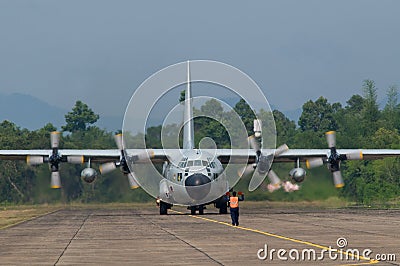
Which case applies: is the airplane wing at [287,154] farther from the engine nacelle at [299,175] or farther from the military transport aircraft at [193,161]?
the engine nacelle at [299,175]

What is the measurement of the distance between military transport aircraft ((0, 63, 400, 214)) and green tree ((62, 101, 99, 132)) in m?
67.0

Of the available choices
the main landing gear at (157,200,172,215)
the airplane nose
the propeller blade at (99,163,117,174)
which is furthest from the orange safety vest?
the propeller blade at (99,163,117,174)

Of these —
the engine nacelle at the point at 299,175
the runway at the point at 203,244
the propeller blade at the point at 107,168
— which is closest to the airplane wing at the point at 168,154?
the propeller blade at the point at 107,168

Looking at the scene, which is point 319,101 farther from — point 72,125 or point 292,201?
point 292,201

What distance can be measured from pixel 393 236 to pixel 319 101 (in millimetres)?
99433

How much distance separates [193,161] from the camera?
133 feet

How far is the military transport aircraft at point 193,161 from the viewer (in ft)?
132

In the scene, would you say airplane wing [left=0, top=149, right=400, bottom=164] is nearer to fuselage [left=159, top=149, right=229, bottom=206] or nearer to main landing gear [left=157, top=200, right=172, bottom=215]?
fuselage [left=159, top=149, right=229, bottom=206]

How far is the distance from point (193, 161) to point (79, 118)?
255ft

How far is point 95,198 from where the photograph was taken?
197 ft

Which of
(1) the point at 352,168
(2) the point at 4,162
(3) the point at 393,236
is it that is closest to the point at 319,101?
(1) the point at 352,168

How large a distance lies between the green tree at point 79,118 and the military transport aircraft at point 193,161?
67003 millimetres

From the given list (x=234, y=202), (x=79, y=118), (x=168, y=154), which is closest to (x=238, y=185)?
(x=168, y=154)

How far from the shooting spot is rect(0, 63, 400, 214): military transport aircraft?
132 ft
